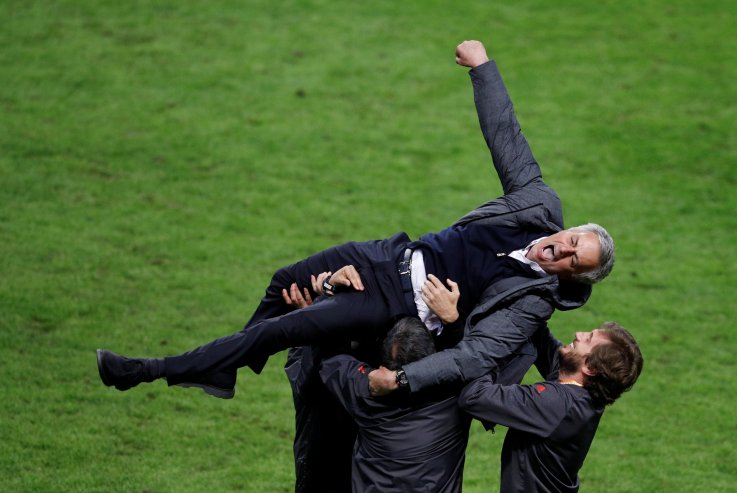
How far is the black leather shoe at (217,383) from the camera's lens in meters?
5.30

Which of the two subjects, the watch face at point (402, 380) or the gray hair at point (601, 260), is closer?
the watch face at point (402, 380)

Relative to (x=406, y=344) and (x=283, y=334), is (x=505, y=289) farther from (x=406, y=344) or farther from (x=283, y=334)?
(x=283, y=334)

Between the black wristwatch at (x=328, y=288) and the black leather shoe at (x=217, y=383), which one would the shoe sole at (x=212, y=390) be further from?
the black wristwatch at (x=328, y=288)

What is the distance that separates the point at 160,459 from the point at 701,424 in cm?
424

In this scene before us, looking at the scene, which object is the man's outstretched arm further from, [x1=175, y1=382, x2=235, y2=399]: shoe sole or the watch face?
[x1=175, y1=382, x2=235, y2=399]: shoe sole

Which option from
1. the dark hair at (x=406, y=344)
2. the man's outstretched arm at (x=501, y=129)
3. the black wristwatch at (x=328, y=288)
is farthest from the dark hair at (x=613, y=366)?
the black wristwatch at (x=328, y=288)

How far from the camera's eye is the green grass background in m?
7.74

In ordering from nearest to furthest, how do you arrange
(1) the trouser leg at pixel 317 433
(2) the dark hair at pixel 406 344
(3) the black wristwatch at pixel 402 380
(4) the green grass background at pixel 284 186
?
(3) the black wristwatch at pixel 402 380
(2) the dark hair at pixel 406 344
(1) the trouser leg at pixel 317 433
(4) the green grass background at pixel 284 186

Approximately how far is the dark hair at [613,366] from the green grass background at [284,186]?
2.48m

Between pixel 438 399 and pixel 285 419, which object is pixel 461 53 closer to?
pixel 438 399

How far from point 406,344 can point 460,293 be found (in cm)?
47

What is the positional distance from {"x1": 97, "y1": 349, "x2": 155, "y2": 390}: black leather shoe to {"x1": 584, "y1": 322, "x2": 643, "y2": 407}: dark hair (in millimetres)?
2242

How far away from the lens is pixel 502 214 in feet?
18.0

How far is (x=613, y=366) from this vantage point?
4984 mm
